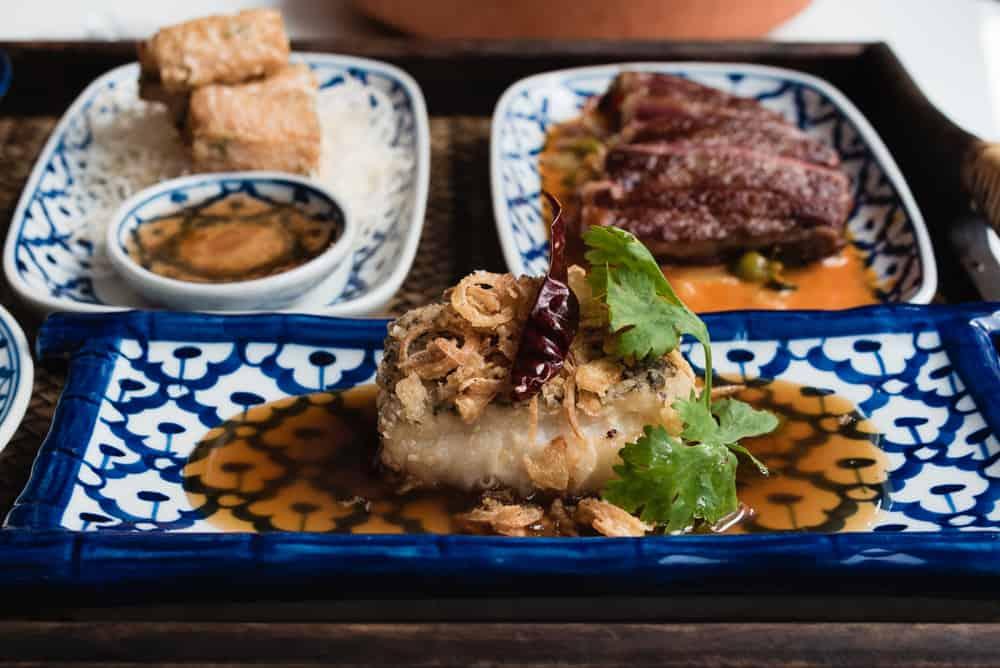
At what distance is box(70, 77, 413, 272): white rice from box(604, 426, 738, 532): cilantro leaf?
1.41 meters

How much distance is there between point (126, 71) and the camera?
12.2 feet

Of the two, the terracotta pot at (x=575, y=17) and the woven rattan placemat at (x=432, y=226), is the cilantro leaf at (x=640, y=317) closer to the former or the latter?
the woven rattan placemat at (x=432, y=226)

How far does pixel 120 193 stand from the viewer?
10.9 feet

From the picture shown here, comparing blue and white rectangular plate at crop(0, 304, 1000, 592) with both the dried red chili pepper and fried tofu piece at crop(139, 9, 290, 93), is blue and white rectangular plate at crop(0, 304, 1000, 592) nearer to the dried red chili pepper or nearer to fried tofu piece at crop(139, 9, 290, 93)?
the dried red chili pepper

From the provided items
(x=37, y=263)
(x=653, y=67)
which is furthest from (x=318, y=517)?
(x=653, y=67)

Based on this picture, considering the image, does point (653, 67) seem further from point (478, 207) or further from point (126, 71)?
point (126, 71)

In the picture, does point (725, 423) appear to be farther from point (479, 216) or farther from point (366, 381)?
point (479, 216)

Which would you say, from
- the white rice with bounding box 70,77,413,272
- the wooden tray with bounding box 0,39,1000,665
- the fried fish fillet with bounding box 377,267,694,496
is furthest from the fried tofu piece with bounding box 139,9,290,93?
the fried fish fillet with bounding box 377,267,694,496

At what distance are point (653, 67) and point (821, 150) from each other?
0.76 m

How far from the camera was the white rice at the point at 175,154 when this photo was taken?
10.7 feet

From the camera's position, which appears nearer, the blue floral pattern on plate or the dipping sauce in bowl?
the blue floral pattern on plate

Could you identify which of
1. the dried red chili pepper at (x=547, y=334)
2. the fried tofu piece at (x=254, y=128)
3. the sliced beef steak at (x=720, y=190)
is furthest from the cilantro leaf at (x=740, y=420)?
the fried tofu piece at (x=254, y=128)

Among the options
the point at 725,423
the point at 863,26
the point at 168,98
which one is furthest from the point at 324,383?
the point at 863,26

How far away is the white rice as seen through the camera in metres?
3.27
